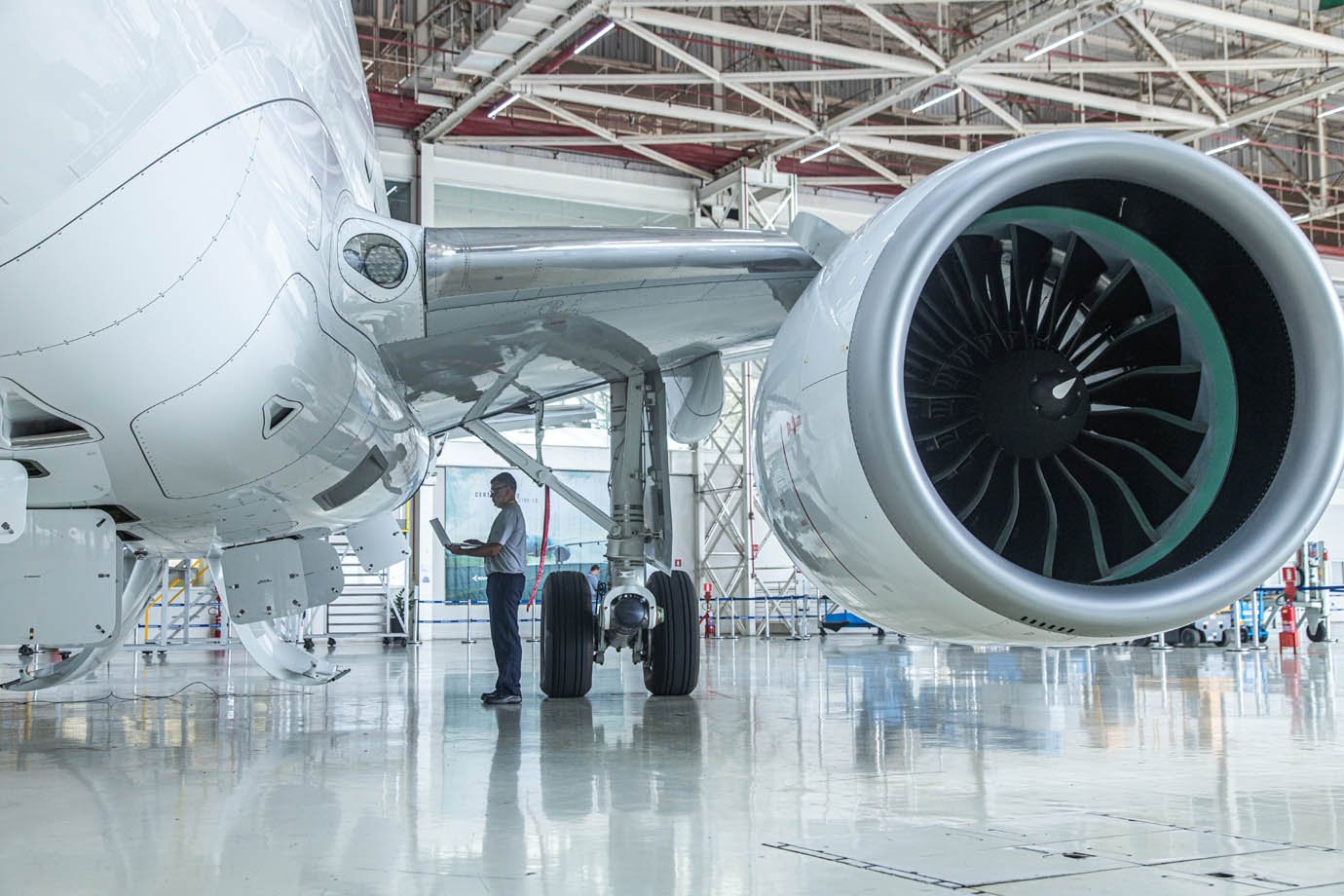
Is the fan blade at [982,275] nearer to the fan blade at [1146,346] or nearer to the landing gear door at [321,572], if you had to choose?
the fan blade at [1146,346]

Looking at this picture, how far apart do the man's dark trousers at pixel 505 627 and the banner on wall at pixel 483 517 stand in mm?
17053

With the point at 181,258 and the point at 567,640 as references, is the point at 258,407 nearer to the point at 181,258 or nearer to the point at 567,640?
the point at 181,258

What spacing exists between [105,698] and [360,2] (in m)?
17.0

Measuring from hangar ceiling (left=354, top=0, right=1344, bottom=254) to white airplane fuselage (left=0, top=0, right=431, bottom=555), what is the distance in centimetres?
1466

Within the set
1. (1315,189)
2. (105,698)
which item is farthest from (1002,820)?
(1315,189)

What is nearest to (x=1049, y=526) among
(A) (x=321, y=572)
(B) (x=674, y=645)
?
(B) (x=674, y=645)

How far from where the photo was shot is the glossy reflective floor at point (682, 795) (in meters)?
2.90

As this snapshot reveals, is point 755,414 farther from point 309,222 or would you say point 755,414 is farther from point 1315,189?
point 1315,189

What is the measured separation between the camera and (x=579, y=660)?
832cm

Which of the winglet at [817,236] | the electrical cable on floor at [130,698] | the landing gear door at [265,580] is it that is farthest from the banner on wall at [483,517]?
the winglet at [817,236]

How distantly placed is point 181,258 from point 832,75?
18326mm

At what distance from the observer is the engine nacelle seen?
3844mm

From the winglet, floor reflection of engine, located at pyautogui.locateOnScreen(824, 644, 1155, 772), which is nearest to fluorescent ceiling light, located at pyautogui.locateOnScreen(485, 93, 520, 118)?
floor reflection of engine, located at pyautogui.locateOnScreen(824, 644, 1155, 772)

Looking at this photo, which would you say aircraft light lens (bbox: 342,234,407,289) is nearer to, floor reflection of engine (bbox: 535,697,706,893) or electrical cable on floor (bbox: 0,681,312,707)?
floor reflection of engine (bbox: 535,697,706,893)
